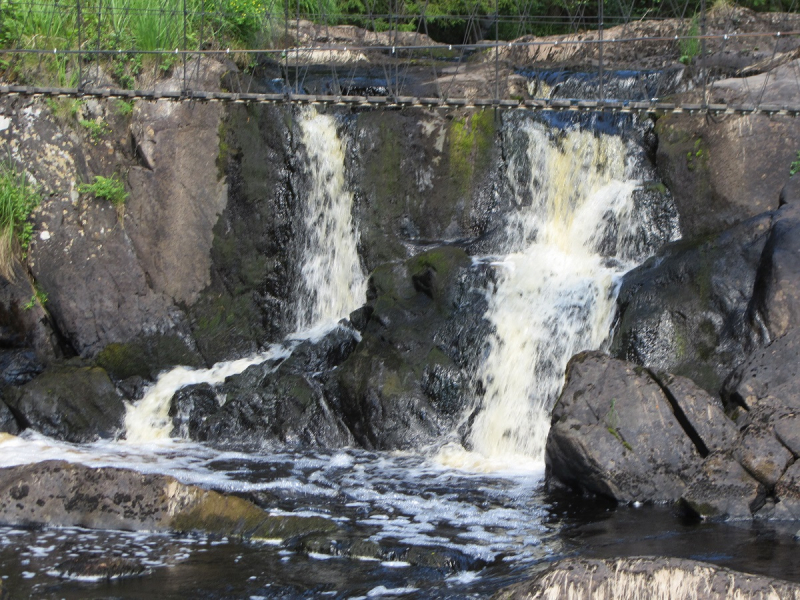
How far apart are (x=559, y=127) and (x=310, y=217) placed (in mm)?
3392

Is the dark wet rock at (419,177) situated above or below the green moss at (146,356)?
above

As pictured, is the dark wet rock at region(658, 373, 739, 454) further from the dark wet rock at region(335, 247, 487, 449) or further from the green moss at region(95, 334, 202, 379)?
the green moss at region(95, 334, 202, 379)

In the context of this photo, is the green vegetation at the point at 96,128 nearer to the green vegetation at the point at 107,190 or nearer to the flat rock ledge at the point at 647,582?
the green vegetation at the point at 107,190

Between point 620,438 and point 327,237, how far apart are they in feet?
19.4

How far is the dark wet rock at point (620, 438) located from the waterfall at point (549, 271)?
1529mm

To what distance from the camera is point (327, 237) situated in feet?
42.5

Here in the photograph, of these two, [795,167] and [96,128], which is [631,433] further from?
[96,128]

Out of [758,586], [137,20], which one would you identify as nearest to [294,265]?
[137,20]

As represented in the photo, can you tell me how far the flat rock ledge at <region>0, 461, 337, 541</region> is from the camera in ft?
23.2

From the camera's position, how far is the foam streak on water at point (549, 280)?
33.6 feet

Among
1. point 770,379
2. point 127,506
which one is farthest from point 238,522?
point 770,379

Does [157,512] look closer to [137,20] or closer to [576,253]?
[576,253]

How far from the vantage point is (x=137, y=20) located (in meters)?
13.5

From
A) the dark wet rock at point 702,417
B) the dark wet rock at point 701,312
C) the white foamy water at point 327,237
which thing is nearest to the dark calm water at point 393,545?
the dark wet rock at point 702,417
